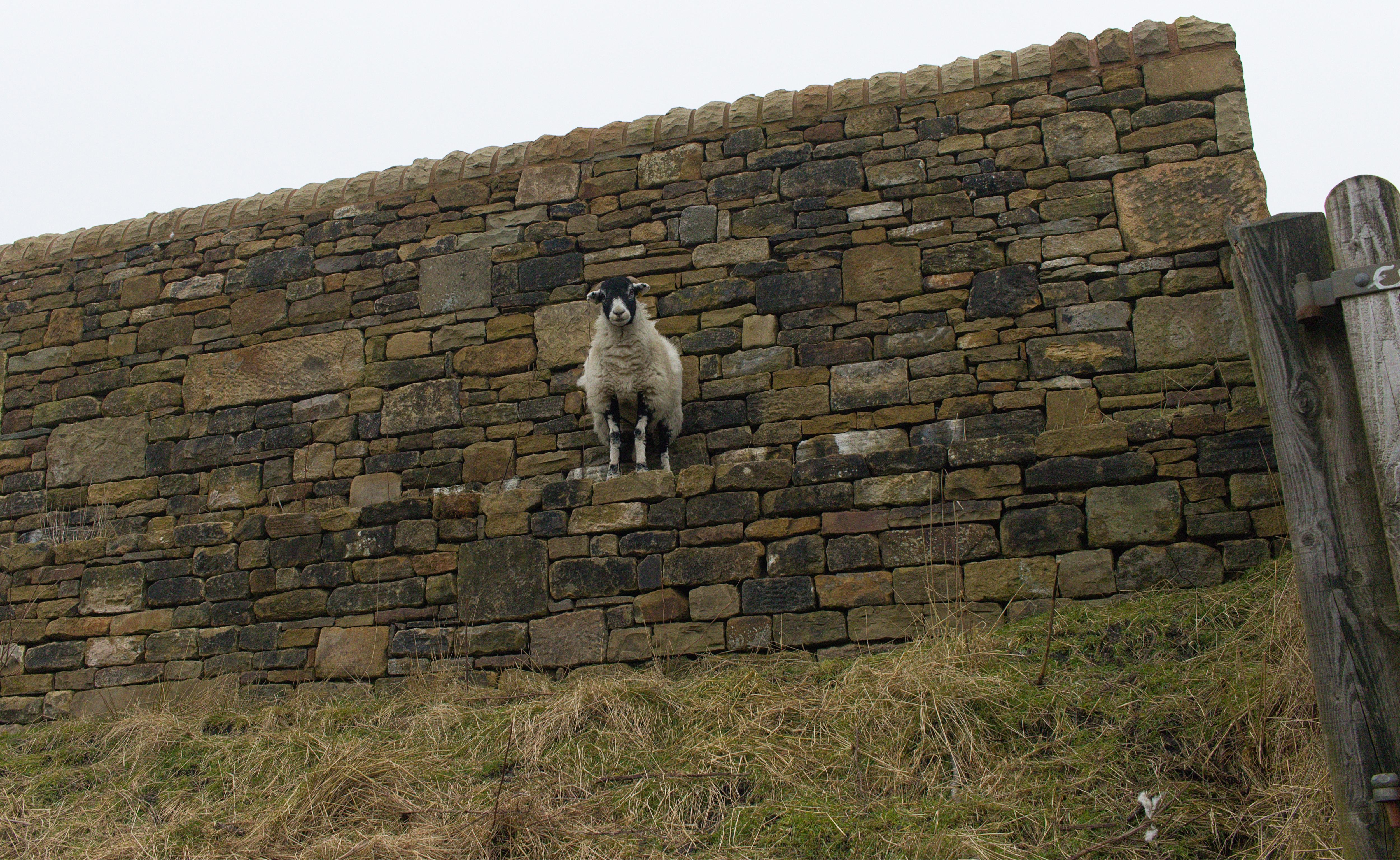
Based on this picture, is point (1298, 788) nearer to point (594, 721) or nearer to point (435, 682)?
point (594, 721)

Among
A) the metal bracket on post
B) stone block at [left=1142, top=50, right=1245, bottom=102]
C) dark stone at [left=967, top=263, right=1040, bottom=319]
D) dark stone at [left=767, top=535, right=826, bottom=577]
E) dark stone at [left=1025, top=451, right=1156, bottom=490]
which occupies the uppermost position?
stone block at [left=1142, top=50, right=1245, bottom=102]

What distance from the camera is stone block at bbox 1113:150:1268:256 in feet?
19.6

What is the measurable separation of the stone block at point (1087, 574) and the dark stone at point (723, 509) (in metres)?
1.58

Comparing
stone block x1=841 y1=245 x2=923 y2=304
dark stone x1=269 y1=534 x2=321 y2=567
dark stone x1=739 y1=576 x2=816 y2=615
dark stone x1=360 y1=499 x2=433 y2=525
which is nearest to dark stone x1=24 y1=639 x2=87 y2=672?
dark stone x1=269 y1=534 x2=321 y2=567

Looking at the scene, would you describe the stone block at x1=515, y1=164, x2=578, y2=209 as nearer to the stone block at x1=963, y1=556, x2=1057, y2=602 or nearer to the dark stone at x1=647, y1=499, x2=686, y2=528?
the dark stone at x1=647, y1=499, x2=686, y2=528

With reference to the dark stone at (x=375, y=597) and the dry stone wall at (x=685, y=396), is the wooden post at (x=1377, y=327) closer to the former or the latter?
the dry stone wall at (x=685, y=396)

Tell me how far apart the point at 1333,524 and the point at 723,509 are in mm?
3495

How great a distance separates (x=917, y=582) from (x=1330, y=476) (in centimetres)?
296

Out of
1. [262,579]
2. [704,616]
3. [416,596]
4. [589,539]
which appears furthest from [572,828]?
[262,579]

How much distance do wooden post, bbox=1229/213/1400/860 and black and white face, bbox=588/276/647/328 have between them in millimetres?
3710

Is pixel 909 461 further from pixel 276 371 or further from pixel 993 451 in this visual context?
pixel 276 371

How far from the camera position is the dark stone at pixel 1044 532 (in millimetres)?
5328

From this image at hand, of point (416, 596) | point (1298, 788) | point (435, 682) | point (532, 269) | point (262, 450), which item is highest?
point (532, 269)

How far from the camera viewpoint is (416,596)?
243 inches
